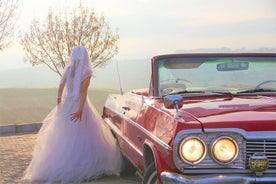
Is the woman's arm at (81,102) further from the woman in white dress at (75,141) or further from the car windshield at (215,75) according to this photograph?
the car windshield at (215,75)

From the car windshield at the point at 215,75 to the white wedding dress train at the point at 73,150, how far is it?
74.6 inches

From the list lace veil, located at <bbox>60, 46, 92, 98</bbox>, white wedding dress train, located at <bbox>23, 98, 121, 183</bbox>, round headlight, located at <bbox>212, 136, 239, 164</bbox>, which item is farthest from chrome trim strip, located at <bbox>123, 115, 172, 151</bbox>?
lace veil, located at <bbox>60, 46, 92, 98</bbox>

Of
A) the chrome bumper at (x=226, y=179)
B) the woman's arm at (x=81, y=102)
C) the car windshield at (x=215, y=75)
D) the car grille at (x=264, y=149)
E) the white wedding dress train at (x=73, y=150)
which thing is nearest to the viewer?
the chrome bumper at (x=226, y=179)

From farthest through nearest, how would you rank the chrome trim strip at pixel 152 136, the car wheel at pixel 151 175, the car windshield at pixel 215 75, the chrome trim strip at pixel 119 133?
the car windshield at pixel 215 75 → the chrome trim strip at pixel 119 133 → the car wheel at pixel 151 175 → the chrome trim strip at pixel 152 136

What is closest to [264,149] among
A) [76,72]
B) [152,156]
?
[152,156]

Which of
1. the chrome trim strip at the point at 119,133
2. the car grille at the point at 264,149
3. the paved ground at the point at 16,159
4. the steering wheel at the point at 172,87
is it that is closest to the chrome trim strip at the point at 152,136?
the chrome trim strip at the point at 119,133

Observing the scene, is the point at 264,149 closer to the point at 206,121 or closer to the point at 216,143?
the point at 216,143

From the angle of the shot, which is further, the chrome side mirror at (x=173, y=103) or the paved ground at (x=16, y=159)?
the paved ground at (x=16, y=159)

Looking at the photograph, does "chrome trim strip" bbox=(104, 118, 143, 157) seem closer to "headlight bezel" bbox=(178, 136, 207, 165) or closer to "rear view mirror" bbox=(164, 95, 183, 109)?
"rear view mirror" bbox=(164, 95, 183, 109)

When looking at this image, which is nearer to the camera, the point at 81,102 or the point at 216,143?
the point at 216,143

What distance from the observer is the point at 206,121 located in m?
3.51

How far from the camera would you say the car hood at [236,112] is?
3438mm

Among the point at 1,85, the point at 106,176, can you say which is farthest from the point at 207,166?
the point at 1,85

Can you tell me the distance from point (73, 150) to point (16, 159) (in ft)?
7.25
